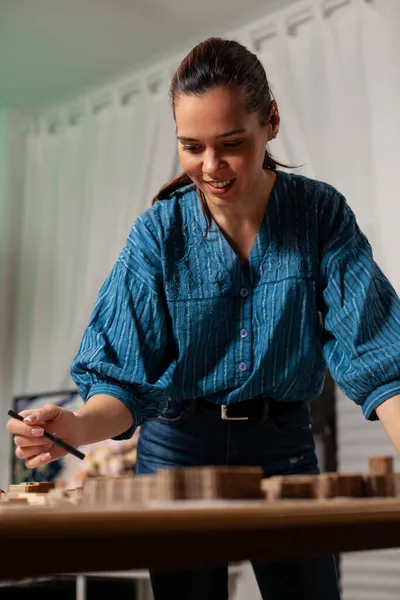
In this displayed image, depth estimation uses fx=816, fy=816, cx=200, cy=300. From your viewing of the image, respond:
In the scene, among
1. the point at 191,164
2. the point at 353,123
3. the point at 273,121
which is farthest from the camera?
the point at 353,123

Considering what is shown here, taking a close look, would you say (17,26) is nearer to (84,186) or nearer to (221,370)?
(84,186)

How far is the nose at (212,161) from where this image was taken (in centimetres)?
109

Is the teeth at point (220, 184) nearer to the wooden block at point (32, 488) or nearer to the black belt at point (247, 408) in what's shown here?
the black belt at point (247, 408)

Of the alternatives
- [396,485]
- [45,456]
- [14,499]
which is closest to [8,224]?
[45,456]

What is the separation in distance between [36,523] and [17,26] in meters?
3.22

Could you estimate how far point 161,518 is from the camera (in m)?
0.50

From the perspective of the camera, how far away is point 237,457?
1.18 metres

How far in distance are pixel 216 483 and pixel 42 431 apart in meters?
0.35

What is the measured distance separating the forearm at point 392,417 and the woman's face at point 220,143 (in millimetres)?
352

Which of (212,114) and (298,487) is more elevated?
(212,114)

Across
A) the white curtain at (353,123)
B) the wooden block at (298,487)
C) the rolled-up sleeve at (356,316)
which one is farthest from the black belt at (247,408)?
the white curtain at (353,123)

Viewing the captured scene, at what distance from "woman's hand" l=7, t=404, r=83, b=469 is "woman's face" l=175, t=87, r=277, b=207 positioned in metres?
0.38

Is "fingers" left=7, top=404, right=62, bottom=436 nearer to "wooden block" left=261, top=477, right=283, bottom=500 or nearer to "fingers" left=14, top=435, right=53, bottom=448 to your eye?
"fingers" left=14, top=435, right=53, bottom=448

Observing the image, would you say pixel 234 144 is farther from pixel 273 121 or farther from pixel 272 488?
pixel 272 488
